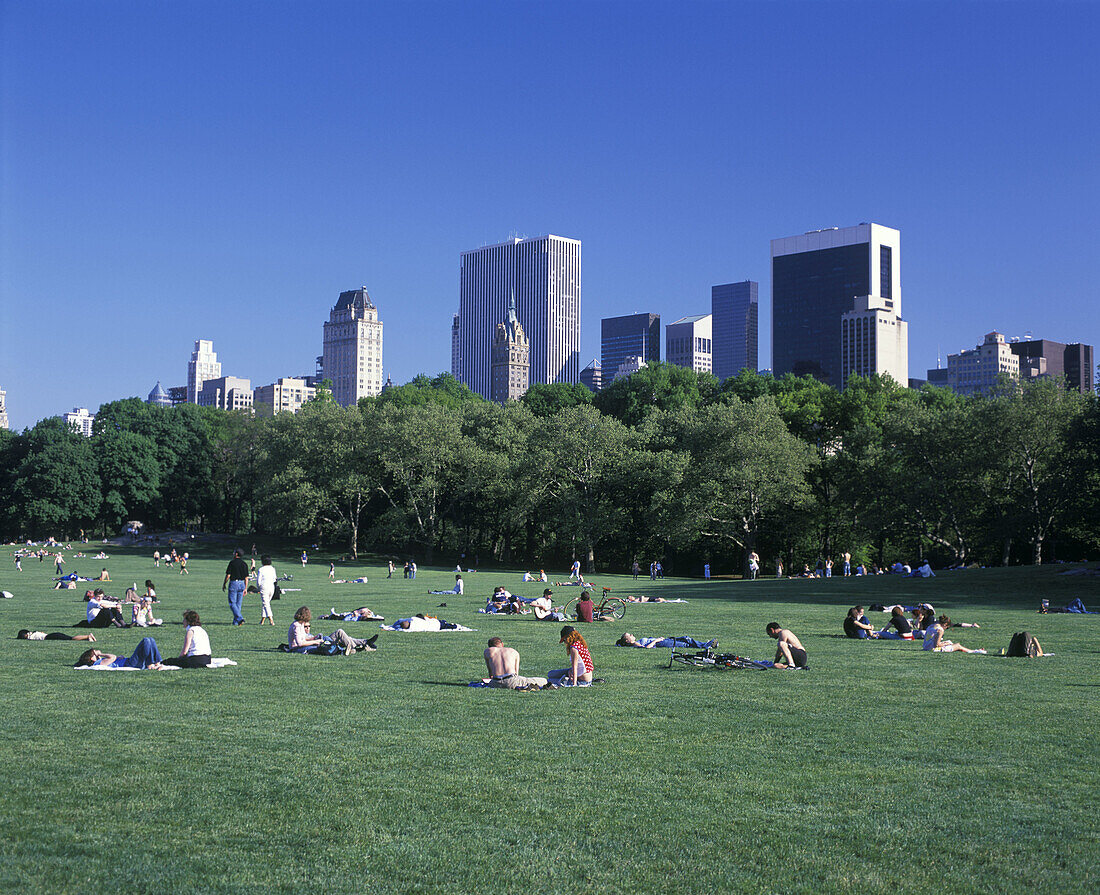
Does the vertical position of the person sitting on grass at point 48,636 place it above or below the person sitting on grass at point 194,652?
below

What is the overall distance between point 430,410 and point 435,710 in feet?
232

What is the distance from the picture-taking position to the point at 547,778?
10.2 meters

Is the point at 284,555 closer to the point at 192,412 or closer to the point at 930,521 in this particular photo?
the point at 192,412

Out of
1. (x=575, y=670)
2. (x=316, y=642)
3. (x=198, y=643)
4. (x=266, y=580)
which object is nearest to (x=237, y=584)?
(x=266, y=580)

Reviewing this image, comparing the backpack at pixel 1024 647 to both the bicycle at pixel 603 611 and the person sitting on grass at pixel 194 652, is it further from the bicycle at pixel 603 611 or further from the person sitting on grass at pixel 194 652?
the person sitting on grass at pixel 194 652

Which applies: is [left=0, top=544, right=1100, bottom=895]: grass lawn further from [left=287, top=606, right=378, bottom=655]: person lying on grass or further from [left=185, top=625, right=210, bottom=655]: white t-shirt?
[left=287, top=606, right=378, bottom=655]: person lying on grass

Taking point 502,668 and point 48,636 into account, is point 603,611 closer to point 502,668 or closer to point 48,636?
point 502,668

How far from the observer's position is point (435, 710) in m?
14.0

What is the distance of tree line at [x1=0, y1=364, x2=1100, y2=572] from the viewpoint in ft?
202

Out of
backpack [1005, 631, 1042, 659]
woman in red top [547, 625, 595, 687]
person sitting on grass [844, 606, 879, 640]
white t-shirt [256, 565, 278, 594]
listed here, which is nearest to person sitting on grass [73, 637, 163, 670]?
woman in red top [547, 625, 595, 687]

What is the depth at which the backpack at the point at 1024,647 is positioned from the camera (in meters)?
20.9

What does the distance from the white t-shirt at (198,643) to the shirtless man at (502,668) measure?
5.51 m

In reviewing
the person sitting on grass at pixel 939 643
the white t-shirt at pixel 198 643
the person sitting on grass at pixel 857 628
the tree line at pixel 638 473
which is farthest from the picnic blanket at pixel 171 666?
the tree line at pixel 638 473

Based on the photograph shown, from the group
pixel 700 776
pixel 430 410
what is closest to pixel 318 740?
pixel 700 776
